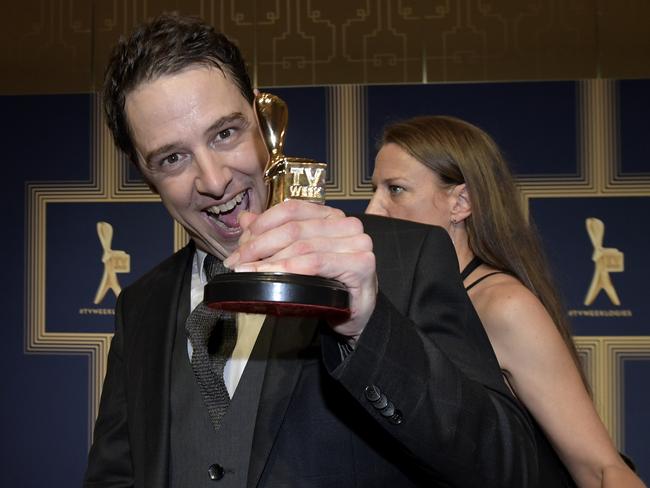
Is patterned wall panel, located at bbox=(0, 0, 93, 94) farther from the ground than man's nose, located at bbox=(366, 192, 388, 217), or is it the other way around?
patterned wall panel, located at bbox=(0, 0, 93, 94)

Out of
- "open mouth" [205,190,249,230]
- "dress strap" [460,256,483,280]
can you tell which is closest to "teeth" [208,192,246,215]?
"open mouth" [205,190,249,230]

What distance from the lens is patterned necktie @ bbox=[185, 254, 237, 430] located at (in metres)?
1.22

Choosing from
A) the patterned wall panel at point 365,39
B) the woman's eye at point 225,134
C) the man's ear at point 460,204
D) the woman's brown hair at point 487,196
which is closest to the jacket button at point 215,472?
the woman's eye at point 225,134

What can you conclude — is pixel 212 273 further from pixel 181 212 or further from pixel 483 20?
pixel 483 20

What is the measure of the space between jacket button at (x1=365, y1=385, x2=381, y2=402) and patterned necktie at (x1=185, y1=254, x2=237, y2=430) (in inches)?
16.2

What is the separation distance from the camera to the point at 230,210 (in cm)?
128

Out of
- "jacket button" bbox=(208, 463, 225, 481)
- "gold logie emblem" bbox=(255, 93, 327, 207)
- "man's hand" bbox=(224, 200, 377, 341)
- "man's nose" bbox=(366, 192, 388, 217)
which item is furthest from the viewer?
"man's nose" bbox=(366, 192, 388, 217)

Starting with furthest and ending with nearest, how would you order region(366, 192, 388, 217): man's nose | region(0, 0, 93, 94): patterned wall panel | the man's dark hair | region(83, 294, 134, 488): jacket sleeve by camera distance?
1. region(0, 0, 93, 94): patterned wall panel
2. region(366, 192, 388, 217): man's nose
3. region(83, 294, 134, 488): jacket sleeve
4. the man's dark hair

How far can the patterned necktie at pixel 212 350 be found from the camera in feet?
4.00

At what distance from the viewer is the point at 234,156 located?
4.01ft

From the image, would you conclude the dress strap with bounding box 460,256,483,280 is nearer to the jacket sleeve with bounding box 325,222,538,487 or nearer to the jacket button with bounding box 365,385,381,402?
the jacket sleeve with bounding box 325,222,538,487

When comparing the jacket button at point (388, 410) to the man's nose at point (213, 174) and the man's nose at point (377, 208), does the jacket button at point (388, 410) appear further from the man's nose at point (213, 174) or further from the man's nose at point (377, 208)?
the man's nose at point (377, 208)

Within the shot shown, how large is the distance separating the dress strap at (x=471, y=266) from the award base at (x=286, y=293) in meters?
1.27

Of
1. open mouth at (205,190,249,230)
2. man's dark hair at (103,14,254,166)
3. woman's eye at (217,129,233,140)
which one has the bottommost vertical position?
open mouth at (205,190,249,230)
